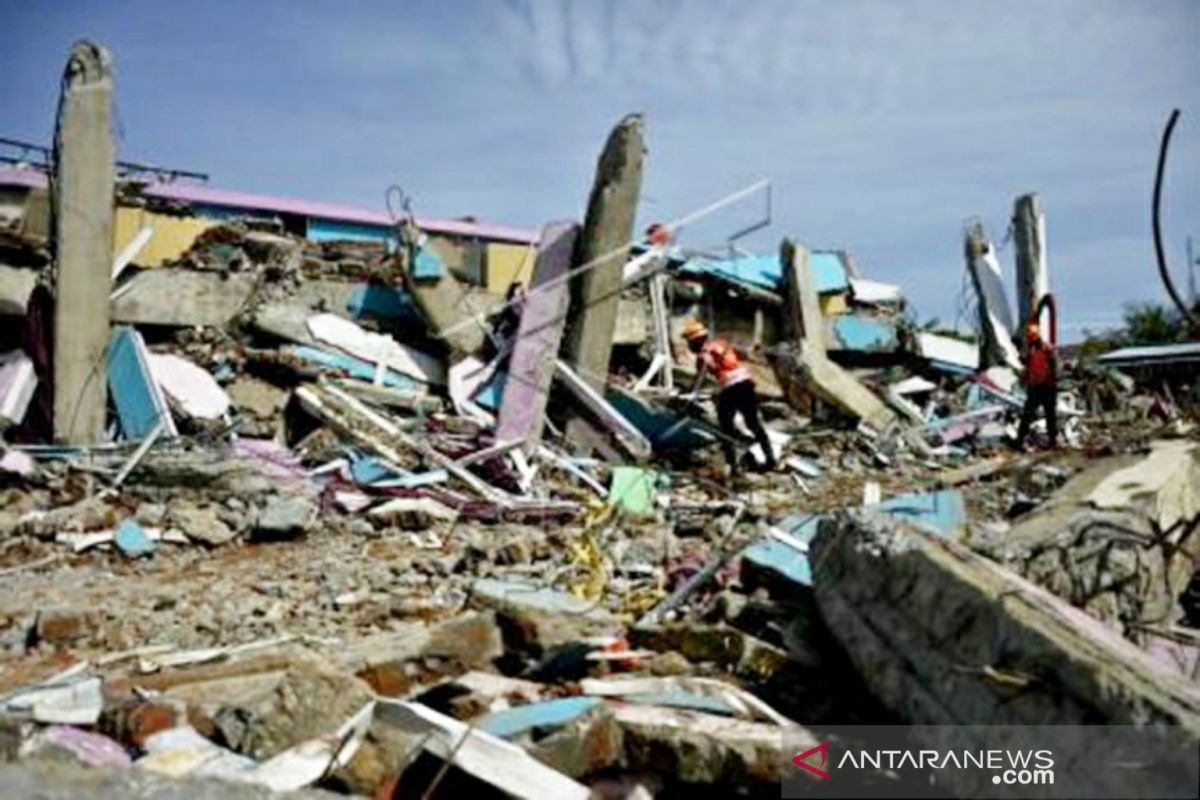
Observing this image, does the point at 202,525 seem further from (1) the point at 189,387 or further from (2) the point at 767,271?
(2) the point at 767,271

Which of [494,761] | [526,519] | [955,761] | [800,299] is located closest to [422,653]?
[494,761]

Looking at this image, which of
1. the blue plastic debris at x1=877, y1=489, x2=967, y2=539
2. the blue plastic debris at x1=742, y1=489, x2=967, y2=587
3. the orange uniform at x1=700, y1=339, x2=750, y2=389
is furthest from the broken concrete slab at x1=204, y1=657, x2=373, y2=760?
the orange uniform at x1=700, y1=339, x2=750, y2=389

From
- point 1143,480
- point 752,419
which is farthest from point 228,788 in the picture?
point 752,419

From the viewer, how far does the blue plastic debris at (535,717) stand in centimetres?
281

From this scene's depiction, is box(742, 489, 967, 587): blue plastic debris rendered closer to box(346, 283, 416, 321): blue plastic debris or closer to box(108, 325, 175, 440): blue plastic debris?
box(108, 325, 175, 440): blue plastic debris

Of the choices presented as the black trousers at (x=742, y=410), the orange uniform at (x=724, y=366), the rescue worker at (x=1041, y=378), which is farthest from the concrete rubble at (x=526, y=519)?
the orange uniform at (x=724, y=366)

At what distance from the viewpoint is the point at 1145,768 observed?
6.23 ft

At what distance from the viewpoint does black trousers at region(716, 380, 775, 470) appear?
8922 mm

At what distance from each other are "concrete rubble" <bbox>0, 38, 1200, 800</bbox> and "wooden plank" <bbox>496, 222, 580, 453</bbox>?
4 centimetres

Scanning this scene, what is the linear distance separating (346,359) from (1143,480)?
24.5ft

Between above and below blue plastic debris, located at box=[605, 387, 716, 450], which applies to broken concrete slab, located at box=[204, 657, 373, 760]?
below

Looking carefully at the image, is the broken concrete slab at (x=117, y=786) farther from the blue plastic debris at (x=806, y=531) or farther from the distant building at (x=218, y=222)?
the distant building at (x=218, y=222)

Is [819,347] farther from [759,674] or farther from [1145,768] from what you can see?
[1145,768]

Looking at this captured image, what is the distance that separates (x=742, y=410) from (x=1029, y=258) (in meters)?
8.58
